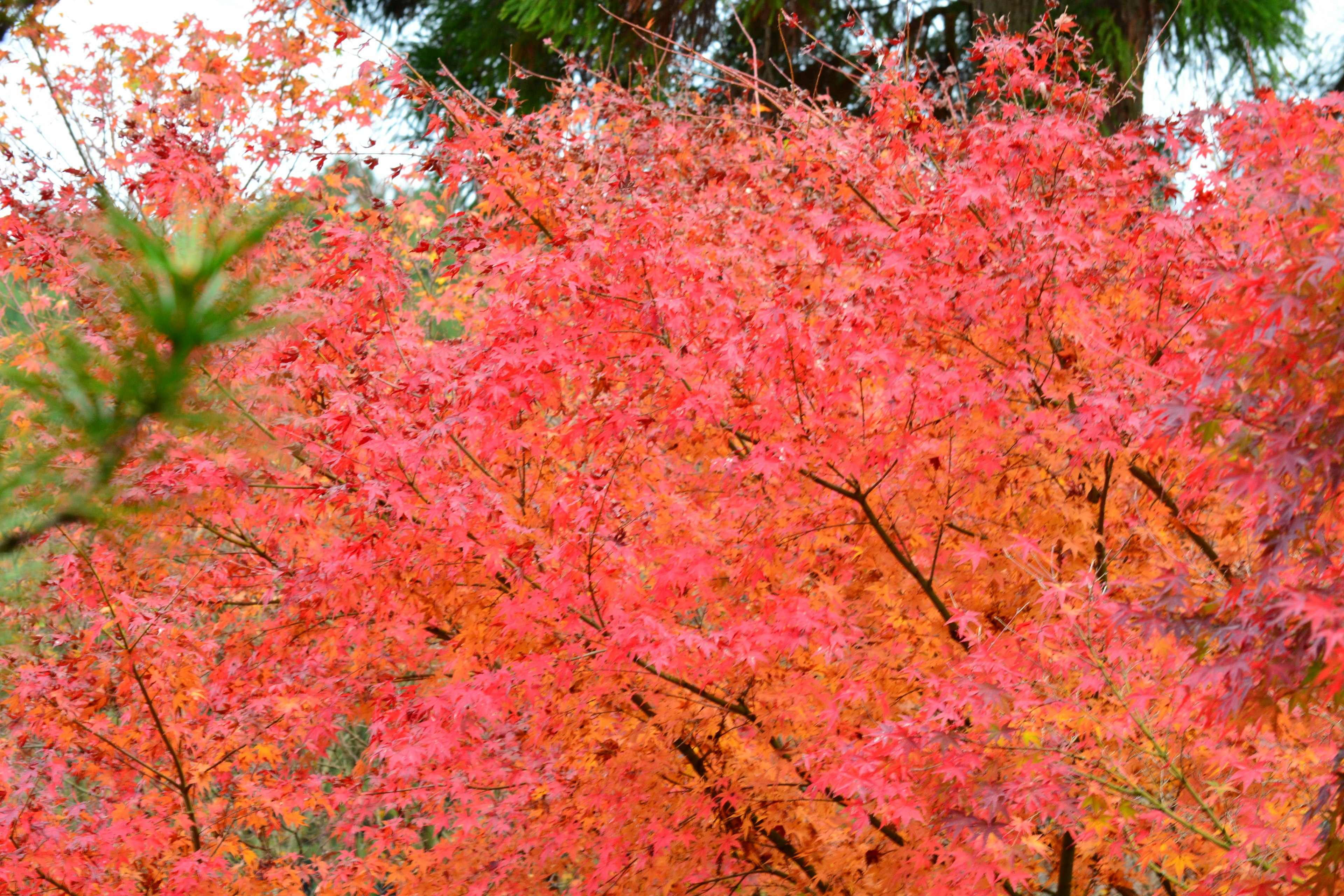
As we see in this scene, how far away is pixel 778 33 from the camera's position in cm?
1062

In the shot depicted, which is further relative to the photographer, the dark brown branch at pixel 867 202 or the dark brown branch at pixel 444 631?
the dark brown branch at pixel 867 202

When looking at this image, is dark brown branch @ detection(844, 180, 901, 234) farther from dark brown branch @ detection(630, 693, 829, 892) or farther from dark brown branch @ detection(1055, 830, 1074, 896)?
dark brown branch @ detection(1055, 830, 1074, 896)

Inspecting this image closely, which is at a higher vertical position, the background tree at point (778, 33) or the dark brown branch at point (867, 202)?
the background tree at point (778, 33)

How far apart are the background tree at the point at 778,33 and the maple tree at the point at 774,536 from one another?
3978 millimetres

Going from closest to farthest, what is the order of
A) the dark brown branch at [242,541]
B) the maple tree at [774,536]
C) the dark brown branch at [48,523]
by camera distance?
1. the dark brown branch at [48,523]
2. the maple tree at [774,536]
3. the dark brown branch at [242,541]

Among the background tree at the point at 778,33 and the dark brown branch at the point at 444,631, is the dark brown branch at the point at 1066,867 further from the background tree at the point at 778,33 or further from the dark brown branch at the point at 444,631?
the background tree at the point at 778,33

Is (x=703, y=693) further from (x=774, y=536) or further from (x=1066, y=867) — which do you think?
(x=1066, y=867)

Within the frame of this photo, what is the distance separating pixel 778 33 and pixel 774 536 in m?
7.66

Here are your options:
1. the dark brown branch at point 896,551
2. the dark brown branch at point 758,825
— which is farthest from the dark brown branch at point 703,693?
the dark brown branch at point 896,551

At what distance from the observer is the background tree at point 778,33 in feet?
30.9

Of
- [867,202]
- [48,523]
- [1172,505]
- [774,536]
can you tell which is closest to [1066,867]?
[1172,505]

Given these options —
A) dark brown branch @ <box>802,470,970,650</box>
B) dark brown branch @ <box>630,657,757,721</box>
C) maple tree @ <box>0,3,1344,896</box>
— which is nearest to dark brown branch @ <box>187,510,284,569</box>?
maple tree @ <box>0,3,1344,896</box>

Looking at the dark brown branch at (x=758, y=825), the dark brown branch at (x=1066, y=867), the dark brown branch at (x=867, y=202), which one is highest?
the dark brown branch at (x=867, y=202)

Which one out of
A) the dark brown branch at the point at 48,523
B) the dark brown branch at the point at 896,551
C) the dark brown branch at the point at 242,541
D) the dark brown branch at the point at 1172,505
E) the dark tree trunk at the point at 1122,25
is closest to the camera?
the dark brown branch at the point at 48,523
